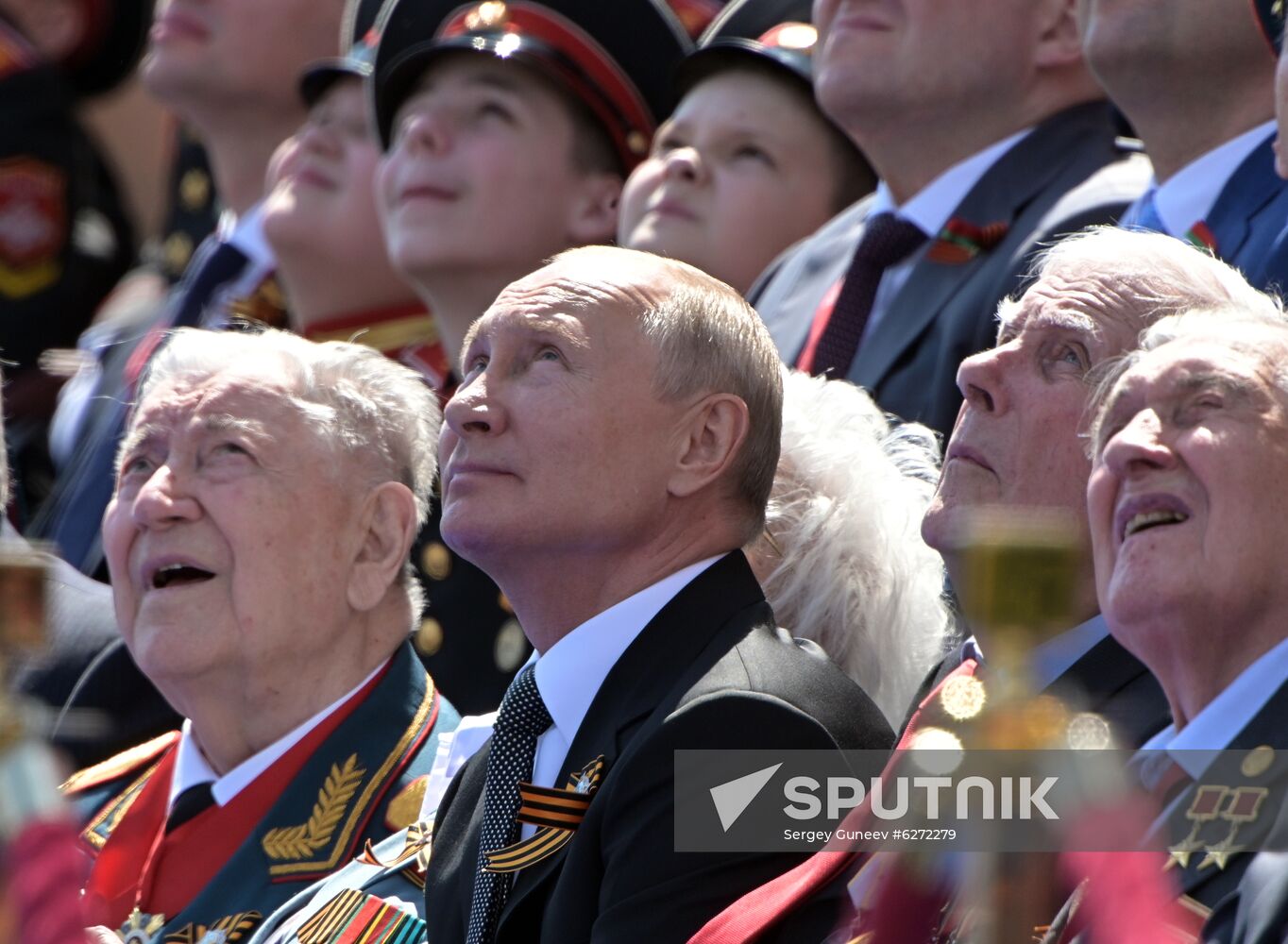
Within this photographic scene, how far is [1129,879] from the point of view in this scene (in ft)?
6.81

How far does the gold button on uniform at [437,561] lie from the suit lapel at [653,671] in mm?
1420

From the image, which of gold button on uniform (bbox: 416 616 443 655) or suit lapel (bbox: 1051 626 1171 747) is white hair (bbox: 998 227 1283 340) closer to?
suit lapel (bbox: 1051 626 1171 747)

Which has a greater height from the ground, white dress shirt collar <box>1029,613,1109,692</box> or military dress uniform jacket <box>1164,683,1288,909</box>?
military dress uniform jacket <box>1164,683,1288,909</box>

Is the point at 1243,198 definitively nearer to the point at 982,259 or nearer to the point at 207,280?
the point at 982,259

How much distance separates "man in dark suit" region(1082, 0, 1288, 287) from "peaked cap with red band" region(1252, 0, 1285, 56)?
56 millimetres

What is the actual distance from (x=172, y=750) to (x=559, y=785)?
1208 millimetres

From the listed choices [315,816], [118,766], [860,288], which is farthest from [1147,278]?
[118,766]

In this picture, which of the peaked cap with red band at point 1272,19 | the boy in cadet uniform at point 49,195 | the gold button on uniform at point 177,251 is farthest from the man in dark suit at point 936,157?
the boy in cadet uniform at point 49,195

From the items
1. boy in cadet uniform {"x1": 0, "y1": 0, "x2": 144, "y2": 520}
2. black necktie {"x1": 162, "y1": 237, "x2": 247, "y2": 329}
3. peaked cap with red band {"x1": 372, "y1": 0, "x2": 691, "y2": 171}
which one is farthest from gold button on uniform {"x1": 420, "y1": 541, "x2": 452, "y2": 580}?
boy in cadet uniform {"x1": 0, "y1": 0, "x2": 144, "y2": 520}

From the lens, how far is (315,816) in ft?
12.8

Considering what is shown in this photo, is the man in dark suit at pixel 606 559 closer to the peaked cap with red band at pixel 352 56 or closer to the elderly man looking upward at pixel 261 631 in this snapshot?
the elderly man looking upward at pixel 261 631

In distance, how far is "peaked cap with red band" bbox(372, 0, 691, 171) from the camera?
5477 millimetres

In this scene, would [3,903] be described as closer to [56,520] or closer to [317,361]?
[317,361]

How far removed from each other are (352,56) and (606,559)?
2.76 metres
